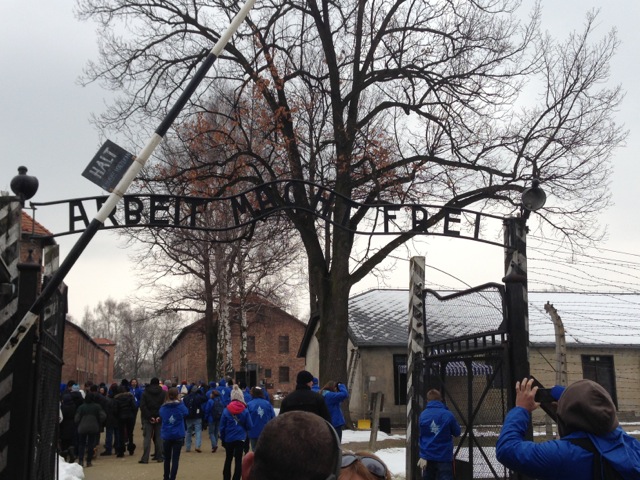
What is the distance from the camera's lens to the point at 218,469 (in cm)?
1664

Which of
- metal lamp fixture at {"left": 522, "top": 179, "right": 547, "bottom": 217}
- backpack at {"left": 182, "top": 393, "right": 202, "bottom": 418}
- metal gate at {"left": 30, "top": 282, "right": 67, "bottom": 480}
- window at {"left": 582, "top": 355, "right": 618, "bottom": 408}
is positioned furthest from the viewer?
window at {"left": 582, "top": 355, "right": 618, "bottom": 408}

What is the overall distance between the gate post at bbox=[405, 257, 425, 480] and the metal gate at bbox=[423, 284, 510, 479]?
195 mm

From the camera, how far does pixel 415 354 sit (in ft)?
40.8

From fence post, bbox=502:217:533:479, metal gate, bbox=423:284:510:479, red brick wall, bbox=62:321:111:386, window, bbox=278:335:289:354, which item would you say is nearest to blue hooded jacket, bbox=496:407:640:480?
fence post, bbox=502:217:533:479

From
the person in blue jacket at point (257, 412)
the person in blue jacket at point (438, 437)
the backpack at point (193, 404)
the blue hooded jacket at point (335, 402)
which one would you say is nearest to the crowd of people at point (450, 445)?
the person in blue jacket at point (438, 437)

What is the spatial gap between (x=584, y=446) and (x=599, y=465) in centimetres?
12

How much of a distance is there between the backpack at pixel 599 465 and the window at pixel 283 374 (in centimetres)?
6995

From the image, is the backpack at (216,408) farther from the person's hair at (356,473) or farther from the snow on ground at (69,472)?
the person's hair at (356,473)

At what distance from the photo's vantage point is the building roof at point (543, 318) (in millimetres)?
29594

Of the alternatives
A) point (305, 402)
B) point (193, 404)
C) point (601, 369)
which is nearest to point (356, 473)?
point (305, 402)

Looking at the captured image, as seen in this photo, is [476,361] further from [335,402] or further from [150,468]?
[150,468]

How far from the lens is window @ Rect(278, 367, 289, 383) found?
72.8 m

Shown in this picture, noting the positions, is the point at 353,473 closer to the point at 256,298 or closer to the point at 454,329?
the point at 454,329

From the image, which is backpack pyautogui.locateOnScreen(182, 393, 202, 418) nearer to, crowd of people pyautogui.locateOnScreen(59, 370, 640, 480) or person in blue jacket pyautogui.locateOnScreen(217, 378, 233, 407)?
person in blue jacket pyautogui.locateOnScreen(217, 378, 233, 407)
